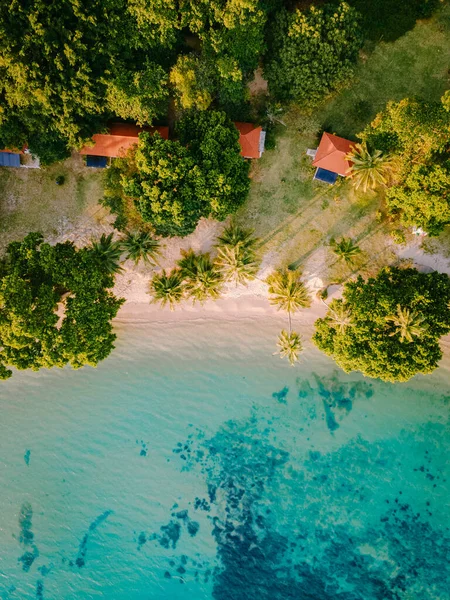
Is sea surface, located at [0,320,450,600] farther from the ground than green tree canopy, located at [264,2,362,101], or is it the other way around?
green tree canopy, located at [264,2,362,101]

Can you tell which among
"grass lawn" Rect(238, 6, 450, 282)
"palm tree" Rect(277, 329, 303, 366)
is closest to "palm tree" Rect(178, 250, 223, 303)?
"grass lawn" Rect(238, 6, 450, 282)

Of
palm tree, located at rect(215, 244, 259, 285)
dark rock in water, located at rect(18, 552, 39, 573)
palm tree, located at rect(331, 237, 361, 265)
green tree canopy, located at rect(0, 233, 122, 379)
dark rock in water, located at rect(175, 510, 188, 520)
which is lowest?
dark rock in water, located at rect(18, 552, 39, 573)

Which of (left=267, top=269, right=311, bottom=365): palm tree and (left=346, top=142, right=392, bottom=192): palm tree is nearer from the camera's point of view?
(left=346, top=142, right=392, bottom=192): palm tree

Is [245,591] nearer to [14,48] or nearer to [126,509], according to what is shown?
[126,509]

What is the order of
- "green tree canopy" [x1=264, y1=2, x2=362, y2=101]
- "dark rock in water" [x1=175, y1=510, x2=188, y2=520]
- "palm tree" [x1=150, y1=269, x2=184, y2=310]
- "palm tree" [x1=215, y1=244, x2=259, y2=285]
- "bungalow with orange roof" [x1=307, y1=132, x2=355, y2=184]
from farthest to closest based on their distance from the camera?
"dark rock in water" [x1=175, y1=510, x2=188, y2=520], "palm tree" [x1=150, y1=269, x2=184, y2=310], "palm tree" [x1=215, y1=244, x2=259, y2=285], "bungalow with orange roof" [x1=307, y1=132, x2=355, y2=184], "green tree canopy" [x1=264, y1=2, x2=362, y2=101]

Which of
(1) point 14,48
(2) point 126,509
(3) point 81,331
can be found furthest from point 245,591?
(1) point 14,48

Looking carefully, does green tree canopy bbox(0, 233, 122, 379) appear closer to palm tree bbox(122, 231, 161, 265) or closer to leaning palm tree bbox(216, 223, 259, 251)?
palm tree bbox(122, 231, 161, 265)

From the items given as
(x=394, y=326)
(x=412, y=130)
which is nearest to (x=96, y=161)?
(x=412, y=130)
